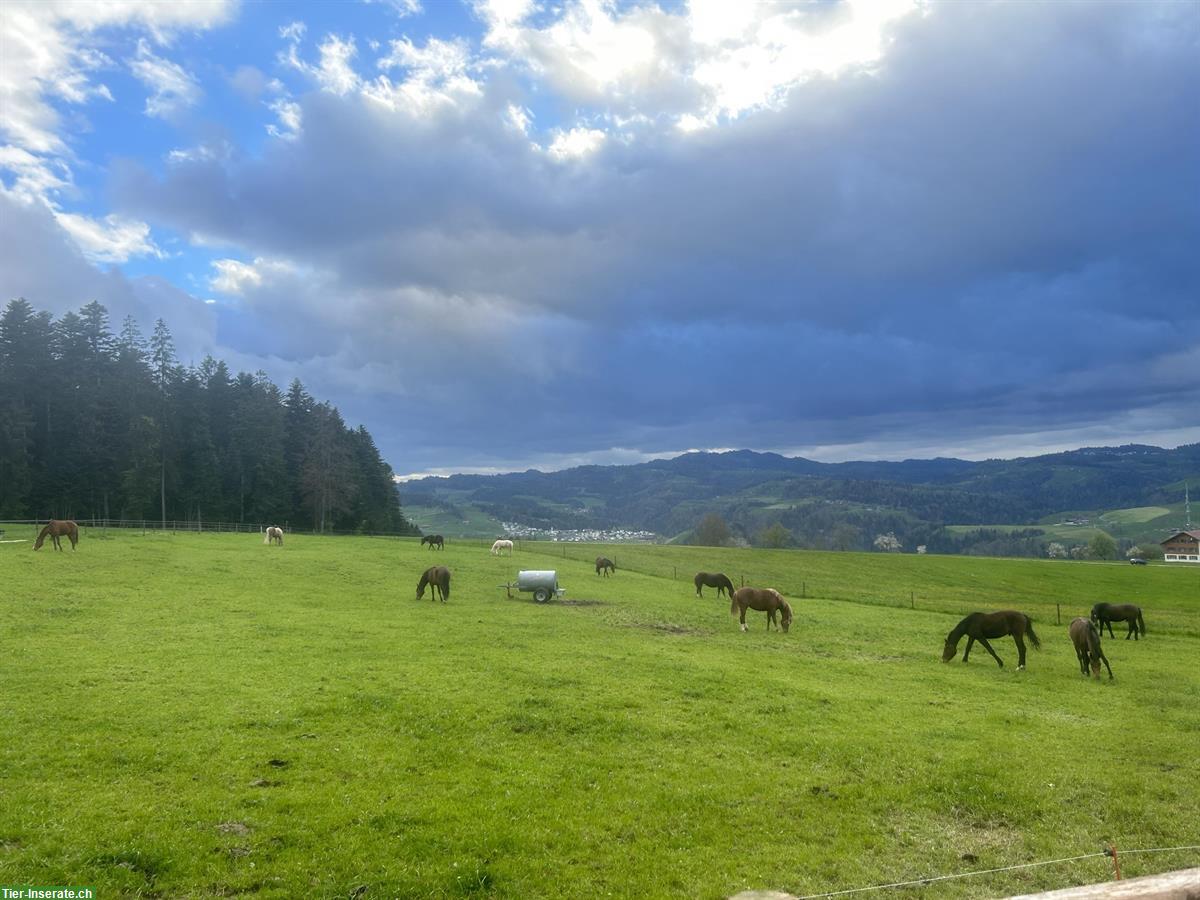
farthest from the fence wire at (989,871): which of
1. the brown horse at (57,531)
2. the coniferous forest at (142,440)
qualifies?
the coniferous forest at (142,440)

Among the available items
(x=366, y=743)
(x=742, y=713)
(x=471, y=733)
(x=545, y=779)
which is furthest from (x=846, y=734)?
(x=366, y=743)

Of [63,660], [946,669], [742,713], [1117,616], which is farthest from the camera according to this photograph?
[1117,616]

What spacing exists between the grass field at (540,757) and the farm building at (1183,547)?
14742 cm

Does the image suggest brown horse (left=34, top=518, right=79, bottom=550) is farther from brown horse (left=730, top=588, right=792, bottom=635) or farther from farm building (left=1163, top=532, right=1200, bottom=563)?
farm building (left=1163, top=532, right=1200, bottom=563)

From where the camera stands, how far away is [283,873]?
783 centimetres

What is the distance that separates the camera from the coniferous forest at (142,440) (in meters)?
63.8

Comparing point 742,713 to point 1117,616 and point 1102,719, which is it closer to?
point 1102,719

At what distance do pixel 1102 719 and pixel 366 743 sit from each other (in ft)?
54.4

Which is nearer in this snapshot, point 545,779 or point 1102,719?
point 545,779

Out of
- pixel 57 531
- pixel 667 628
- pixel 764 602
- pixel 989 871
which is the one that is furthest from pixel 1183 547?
pixel 57 531

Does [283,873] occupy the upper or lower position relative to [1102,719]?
upper

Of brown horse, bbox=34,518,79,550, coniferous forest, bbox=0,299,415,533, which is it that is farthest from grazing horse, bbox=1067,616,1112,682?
coniferous forest, bbox=0,299,415,533

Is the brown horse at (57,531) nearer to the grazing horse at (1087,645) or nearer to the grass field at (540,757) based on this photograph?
the grass field at (540,757)

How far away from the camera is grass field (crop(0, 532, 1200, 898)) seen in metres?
8.30
